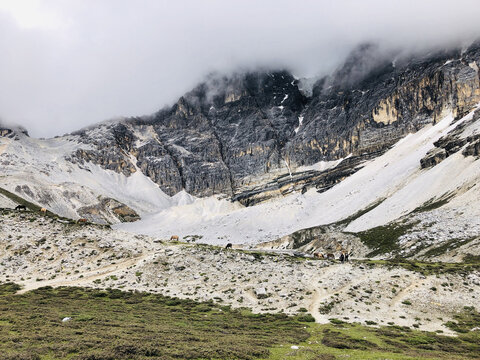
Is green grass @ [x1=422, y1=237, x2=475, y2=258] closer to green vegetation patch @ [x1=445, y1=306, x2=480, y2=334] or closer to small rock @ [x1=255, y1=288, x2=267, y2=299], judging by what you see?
green vegetation patch @ [x1=445, y1=306, x2=480, y2=334]

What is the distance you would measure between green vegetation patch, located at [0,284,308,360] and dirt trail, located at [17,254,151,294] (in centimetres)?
251

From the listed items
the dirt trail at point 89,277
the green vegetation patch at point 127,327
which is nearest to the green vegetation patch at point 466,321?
the green vegetation patch at point 127,327

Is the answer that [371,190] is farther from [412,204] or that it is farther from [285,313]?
[285,313]

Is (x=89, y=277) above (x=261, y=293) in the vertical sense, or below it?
above

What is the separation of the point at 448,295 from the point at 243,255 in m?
30.6

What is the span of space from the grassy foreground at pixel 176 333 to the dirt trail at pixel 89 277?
3.01 meters

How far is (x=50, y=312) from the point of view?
30.7 m

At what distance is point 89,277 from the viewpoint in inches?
2061

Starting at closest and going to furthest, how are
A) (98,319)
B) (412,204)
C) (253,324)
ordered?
(98,319) < (253,324) < (412,204)

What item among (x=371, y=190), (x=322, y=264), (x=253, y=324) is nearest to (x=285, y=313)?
(x=253, y=324)

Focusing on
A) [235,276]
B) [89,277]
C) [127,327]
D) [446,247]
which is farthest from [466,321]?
[446,247]

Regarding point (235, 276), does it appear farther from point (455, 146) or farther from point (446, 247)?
point (455, 146)

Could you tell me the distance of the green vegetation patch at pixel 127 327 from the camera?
18.1m

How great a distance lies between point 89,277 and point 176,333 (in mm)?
32028
